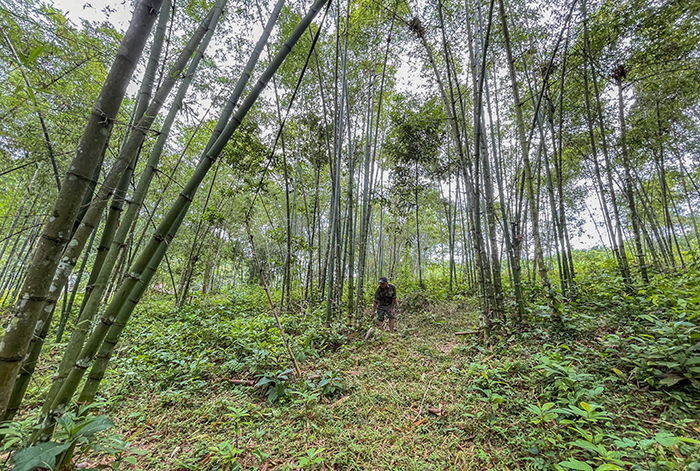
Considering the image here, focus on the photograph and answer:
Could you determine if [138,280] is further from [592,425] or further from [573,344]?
[573,344]

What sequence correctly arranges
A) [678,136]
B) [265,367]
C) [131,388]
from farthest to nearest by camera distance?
[678,136] → [265,367] → [131,388]

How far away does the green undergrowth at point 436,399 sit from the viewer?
4.95 ft

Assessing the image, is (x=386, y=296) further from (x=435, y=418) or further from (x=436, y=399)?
(x=435, y=418)

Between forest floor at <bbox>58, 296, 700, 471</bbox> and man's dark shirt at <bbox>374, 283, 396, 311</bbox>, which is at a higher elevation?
man's dark shirt at <bbox>374, 283, 396, 311</bbox>

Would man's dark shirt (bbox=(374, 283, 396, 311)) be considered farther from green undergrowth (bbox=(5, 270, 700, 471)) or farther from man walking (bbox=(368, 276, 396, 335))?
green undergrowth (bbox=(5, 270, 700, 471))

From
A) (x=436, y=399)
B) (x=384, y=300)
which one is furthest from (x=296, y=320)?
(x=436, y=399)

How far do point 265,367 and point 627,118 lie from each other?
9248mm

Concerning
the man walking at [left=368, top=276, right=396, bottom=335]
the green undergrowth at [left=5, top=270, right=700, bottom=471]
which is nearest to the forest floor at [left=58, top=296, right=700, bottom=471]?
the green undergrowth at [left=5, top=270, right=700, bottom=471]

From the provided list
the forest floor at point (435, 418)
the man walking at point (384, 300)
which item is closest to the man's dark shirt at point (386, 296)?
the man walking at point (384, 300)

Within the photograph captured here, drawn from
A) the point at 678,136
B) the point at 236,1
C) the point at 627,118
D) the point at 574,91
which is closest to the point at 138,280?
the point at 236,1

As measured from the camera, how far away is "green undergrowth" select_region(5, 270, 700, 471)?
1509 mm

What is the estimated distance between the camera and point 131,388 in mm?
2434

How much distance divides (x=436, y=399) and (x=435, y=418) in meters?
0.25

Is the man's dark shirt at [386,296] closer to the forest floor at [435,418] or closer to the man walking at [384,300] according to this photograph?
the man walking at [384,300]
